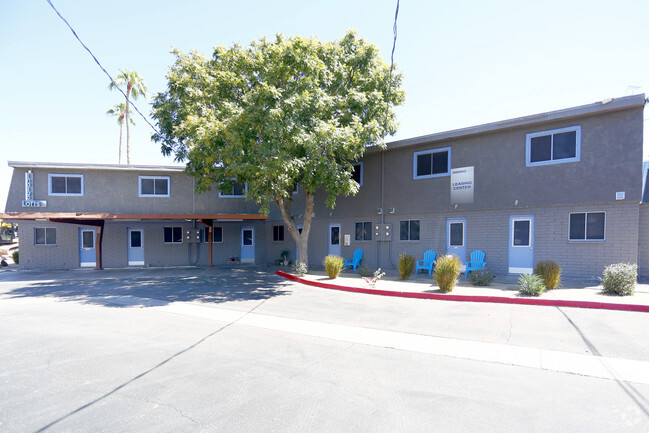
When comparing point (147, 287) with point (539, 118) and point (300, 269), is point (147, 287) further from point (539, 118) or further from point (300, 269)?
point (539, 118)

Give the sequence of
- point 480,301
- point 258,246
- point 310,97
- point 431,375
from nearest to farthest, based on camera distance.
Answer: point 431,375
point 480,301
point 310,97
point 258,246

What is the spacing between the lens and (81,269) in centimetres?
2038

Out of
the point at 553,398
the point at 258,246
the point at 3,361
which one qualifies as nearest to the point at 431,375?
the point at 553,398

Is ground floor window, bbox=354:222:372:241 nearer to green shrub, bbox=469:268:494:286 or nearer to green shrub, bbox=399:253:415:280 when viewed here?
green shrub, bbox=399:253:415:280

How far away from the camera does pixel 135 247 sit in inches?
839

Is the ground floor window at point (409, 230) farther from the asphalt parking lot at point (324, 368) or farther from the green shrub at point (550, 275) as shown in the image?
the asphalt parking lot at point (324, 368)

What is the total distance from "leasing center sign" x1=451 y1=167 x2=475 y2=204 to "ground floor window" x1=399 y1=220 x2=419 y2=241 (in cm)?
213

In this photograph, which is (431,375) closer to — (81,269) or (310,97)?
(310,97)

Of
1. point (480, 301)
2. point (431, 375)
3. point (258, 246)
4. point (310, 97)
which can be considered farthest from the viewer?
point (258, 246)

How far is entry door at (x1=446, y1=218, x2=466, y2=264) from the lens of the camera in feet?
49.3

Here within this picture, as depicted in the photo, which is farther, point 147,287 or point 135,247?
point 135,247

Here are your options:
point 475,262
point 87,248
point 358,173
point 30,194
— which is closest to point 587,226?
point 475,262

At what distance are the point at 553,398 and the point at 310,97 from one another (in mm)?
10815

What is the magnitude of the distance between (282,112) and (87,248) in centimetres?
1618
